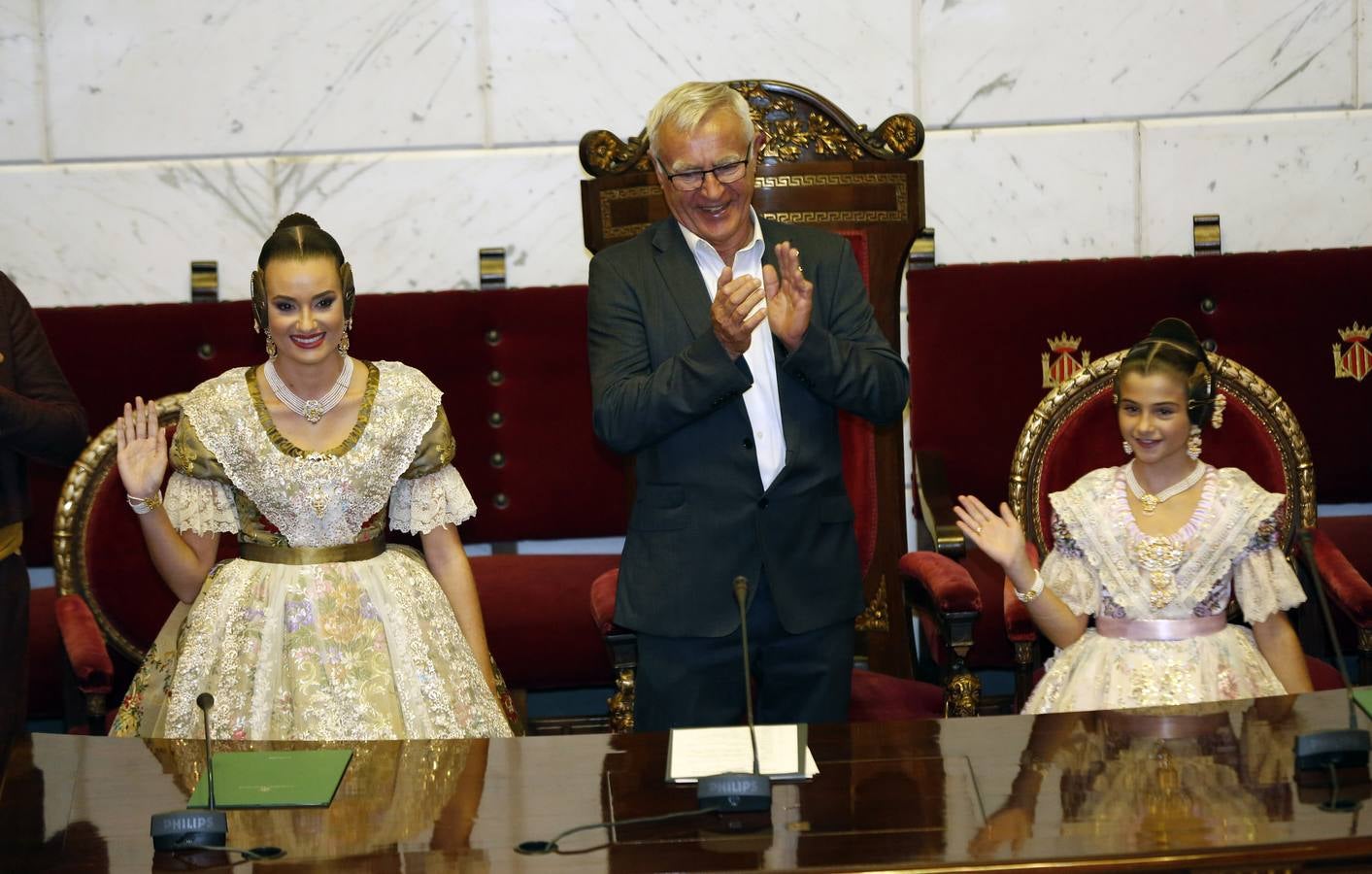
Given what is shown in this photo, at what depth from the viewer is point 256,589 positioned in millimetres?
3184

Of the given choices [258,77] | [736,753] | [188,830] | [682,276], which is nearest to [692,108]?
[682,276]

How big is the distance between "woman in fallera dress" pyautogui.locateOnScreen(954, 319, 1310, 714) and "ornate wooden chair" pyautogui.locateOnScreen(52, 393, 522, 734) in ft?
3.84

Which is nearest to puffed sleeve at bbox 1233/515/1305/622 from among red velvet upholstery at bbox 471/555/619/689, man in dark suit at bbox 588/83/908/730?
man in dark suit at bbox 588/83/908/730

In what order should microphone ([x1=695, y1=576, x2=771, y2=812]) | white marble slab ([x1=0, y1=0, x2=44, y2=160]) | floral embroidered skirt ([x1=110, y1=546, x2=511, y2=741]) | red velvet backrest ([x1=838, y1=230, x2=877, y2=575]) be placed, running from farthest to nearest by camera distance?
white marble slab ([x1=0, y1=0, x2=44, y2=160])
red velvet backrest ([x1=838, y1=230, x2=877, y2=575])
floral embroidered skirt ([x1=110, y1=546, x2=511, y2=741])
microphone ([x1=695, y1=576, x2=771, y2=812])

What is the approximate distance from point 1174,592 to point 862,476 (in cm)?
81

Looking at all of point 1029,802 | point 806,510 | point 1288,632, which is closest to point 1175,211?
point 1288,632

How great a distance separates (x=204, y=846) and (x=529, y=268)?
2.77 meters

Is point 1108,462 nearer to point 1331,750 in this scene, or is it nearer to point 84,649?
point 1331,750

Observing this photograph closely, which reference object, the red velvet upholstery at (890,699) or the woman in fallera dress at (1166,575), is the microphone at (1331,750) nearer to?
the woman in fallera dress at (1166,575)

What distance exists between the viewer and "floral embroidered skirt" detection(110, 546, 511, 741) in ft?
10.0

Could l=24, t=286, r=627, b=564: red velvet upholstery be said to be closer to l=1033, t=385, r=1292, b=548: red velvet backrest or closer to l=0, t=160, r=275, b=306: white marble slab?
l=0, t=160, r=275, b=306: white marble slab

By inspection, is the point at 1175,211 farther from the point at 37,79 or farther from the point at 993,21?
the point at 37,79

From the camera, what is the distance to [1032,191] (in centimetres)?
466

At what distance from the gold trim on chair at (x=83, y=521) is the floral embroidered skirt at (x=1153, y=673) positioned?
1.94 m
